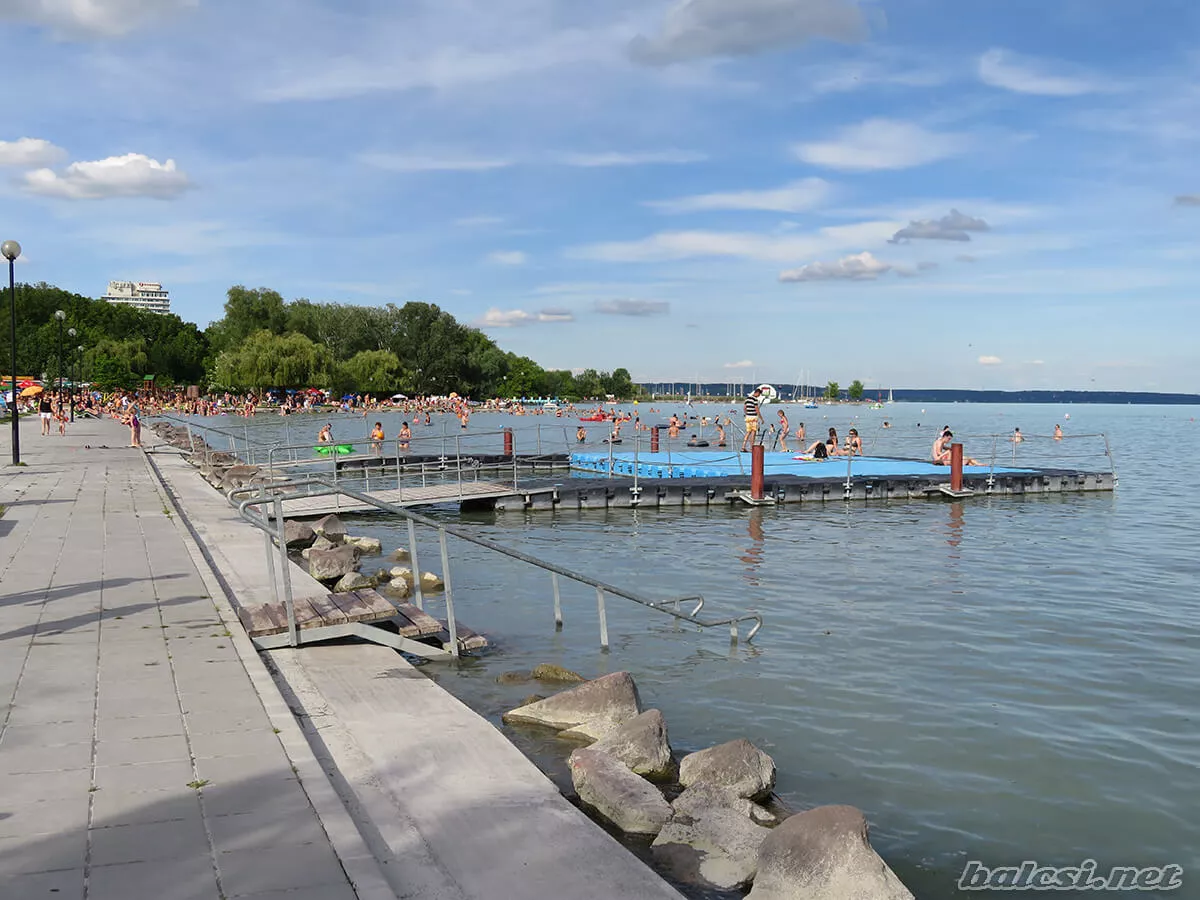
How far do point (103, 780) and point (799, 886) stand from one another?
12.6 ft

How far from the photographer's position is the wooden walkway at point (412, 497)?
857 inches

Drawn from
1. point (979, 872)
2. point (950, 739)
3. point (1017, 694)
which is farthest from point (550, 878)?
point (1017, 694)

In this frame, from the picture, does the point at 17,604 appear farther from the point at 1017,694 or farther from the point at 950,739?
the point at 1017,694

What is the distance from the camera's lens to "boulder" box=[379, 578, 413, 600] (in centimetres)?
1471

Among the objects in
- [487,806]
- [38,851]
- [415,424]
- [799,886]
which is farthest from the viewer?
[415,424]

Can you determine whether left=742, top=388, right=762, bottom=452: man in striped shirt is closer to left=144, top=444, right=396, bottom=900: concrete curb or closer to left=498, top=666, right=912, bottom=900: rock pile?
left=144, top=444, right=396, bottom=900: concrete curb

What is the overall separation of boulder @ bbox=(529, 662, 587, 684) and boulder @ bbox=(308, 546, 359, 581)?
496 cm

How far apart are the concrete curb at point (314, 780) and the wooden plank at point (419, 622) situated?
1.72 meters

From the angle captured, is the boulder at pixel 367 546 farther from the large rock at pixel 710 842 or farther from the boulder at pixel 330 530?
the large rock at pixel 710 842

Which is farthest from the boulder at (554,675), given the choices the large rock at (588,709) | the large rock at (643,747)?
the large rock at (643,747)

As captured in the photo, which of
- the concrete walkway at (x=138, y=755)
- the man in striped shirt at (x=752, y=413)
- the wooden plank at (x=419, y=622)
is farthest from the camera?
the man in striped shirt at (x=752, y=413)

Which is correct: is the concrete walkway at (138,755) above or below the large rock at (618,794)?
above

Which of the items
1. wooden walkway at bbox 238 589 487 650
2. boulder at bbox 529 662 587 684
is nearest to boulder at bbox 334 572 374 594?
wooden walkway at bbox 238 589 487 650

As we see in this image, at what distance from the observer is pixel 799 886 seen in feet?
17.4
